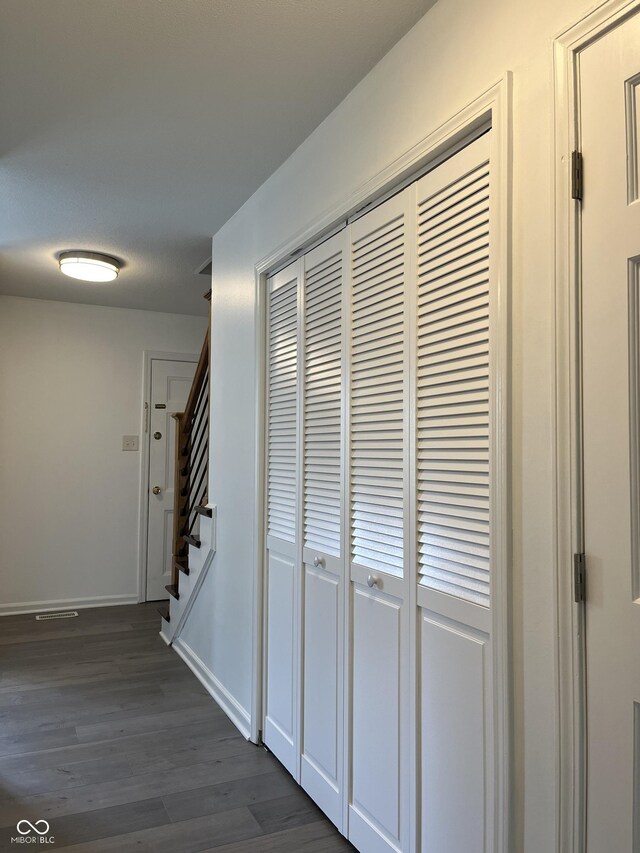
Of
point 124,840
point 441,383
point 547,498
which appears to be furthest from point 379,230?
point 124,840

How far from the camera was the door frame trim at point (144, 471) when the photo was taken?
4.99m

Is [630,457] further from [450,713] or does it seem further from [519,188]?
[450,713]

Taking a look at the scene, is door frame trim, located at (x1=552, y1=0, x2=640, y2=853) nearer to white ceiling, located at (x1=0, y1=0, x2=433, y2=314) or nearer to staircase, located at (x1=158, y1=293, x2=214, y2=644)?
white ceiling, located at (x1=0, y1=0, x2=433, y2=314)

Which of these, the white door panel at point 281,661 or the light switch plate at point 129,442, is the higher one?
the light switch plate at point 129,442

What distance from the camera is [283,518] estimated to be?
2.43 metres

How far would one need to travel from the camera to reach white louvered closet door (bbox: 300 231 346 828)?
1.99 meters

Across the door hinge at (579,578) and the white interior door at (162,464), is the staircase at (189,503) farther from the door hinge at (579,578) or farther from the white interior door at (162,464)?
the door hinge at (579,578)

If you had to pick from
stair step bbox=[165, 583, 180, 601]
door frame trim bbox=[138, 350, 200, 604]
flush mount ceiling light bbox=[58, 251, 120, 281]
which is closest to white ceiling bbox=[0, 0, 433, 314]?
flush mount ceiling light bbox=[58, 251, 120, 281]

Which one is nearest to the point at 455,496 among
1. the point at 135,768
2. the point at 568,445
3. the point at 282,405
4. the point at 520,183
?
the point at 568,445

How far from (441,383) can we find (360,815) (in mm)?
1309

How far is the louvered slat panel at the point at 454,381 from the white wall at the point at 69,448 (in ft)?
12.8

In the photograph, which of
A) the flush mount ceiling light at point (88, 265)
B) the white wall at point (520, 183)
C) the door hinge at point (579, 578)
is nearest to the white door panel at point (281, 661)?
the white wall at point (520, 183)

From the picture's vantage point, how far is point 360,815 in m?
1.81

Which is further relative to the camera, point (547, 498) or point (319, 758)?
point (319, 758)
